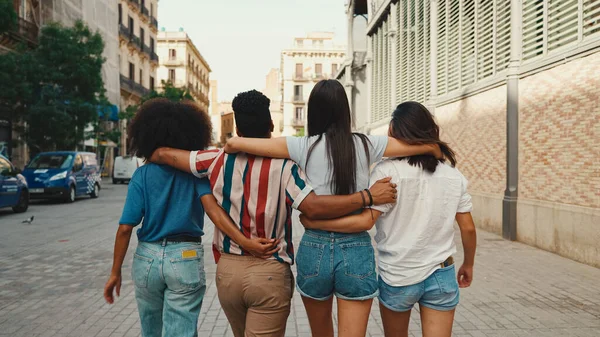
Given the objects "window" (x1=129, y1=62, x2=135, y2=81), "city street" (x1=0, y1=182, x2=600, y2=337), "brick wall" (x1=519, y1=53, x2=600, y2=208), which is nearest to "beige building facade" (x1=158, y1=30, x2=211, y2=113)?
"window" (x1=129, y1=62, x2=135, y2=81)

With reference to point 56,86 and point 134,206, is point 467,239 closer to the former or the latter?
point 134,206

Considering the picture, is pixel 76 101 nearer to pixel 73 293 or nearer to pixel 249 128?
pixel 73 293

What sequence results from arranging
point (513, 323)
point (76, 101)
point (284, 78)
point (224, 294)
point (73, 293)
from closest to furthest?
point (224, 294)
point (513, 323)
point (73, 293)
point (76, 101)
point (284, 78)

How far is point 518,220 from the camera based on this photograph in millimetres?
9477

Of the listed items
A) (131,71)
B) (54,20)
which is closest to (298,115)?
(131,71)

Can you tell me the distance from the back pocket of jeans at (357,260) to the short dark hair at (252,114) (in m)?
0.65

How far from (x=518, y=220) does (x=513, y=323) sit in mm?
5295

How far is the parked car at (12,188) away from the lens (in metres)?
13.4

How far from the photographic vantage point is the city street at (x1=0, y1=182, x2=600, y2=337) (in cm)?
449

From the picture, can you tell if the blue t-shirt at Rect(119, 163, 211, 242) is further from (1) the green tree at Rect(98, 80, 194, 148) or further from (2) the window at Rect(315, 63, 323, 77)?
(2) the window at Rect(315, 63, 323, 77)

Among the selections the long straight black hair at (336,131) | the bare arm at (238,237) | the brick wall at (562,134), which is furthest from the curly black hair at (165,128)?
the brick wall at (562,134)

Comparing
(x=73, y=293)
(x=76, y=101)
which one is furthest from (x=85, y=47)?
(x=73, y=293)

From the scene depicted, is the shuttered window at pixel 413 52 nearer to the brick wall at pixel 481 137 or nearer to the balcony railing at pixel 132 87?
the brick wall at pixel 481 137

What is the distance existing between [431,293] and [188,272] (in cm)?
119
